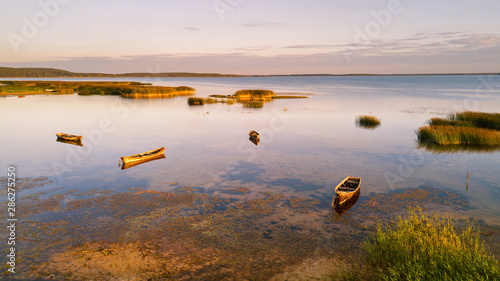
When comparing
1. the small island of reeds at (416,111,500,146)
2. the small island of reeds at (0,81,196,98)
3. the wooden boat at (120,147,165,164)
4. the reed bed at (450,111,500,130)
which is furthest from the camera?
the small island of reeds at (0,81,196,98)

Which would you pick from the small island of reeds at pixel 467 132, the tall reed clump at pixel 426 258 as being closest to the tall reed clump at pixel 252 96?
the small island of reeds at pixel 467 132

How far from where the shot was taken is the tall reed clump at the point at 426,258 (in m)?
8.39

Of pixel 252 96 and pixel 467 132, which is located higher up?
pixel 252 96

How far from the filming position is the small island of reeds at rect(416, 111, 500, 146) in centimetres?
3009

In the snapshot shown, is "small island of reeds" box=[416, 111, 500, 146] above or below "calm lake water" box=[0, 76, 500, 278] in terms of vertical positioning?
above

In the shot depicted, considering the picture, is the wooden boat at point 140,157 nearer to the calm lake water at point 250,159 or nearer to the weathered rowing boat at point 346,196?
the calm lake water at point 250,159

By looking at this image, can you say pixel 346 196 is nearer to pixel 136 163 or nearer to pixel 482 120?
pixel 136 163

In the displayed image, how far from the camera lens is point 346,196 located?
15.9 meters

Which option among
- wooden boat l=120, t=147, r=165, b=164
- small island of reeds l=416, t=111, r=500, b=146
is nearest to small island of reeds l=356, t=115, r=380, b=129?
small island of reeds l=416, t=111, r=500, b=146

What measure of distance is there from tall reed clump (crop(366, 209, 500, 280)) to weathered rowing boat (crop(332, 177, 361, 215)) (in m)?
3.26

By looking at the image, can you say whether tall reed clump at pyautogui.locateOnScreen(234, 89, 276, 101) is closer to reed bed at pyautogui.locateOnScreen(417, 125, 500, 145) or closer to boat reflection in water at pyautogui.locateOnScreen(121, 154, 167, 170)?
reed bed at pyautogui.locateOnScreen(417, 125, 500, 145)

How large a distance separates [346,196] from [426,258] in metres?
6.39

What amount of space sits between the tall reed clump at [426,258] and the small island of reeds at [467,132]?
2328 centimetres

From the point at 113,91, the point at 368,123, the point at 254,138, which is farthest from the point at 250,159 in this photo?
the point at 113,91
